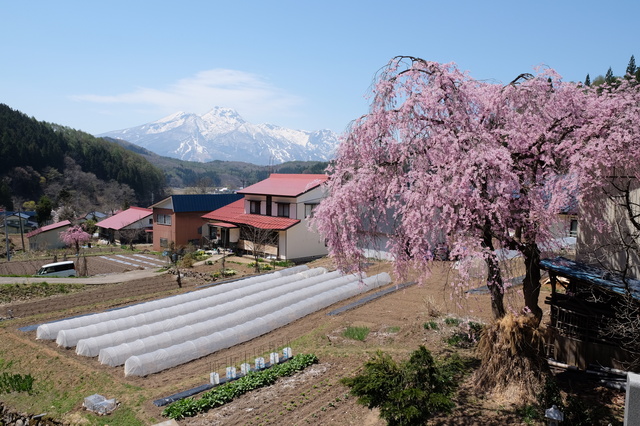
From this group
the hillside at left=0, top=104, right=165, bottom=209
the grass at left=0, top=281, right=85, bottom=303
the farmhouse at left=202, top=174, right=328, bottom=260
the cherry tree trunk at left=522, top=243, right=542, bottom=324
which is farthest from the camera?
the hillside at left=0, top=104, right=165, bottom=209

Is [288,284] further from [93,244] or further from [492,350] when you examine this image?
[93,244]

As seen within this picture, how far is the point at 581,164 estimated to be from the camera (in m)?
8.94

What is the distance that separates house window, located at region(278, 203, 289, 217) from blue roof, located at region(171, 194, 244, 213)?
36.0 ft

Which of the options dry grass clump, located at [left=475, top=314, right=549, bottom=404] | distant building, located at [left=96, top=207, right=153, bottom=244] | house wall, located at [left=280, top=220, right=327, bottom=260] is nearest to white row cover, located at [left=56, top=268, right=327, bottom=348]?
house wall, located at [left=280, top=220, right=327, bottom=260]

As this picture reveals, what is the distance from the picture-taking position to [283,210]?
3362cm

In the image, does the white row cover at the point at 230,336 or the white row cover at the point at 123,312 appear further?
the white row cover at the point at 123,312

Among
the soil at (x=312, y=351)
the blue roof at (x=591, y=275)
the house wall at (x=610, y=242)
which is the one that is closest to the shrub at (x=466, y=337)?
the soil at (x=312, y=351)

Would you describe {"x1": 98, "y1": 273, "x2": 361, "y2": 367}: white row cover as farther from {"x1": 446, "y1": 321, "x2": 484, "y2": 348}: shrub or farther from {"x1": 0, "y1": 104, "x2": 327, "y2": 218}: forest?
{"x1": 0, "y1": 104, "x2": 327, "y2": 218}: forest

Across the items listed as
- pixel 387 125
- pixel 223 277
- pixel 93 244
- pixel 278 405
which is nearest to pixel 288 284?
pixel 223 277

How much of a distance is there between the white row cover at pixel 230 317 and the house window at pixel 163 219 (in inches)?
988

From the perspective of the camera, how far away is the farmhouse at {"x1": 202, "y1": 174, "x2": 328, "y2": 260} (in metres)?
31.8

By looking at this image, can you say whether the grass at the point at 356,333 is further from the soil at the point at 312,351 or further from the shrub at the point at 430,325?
the shrub at the point at 430,325

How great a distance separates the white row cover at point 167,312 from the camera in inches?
613

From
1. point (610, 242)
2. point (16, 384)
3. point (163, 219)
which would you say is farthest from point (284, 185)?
point (610, 242)
